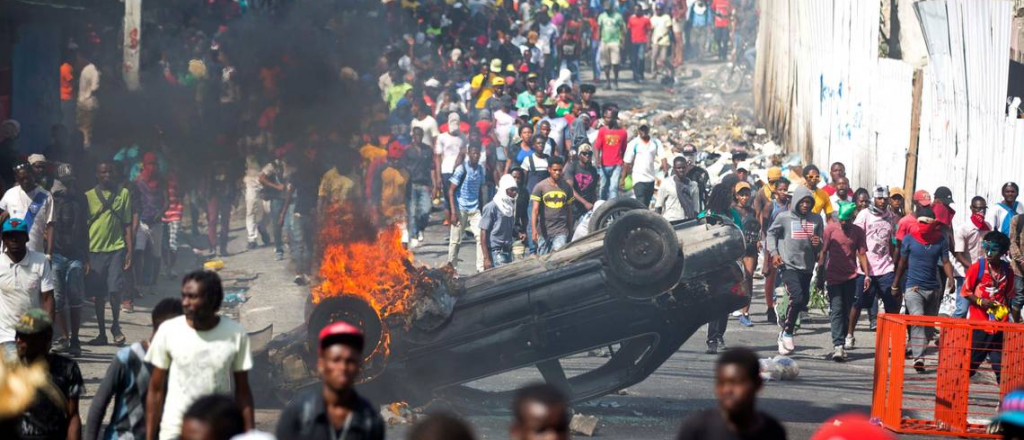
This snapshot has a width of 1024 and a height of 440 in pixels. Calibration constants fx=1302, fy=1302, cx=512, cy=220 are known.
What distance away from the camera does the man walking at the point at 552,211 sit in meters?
14.4

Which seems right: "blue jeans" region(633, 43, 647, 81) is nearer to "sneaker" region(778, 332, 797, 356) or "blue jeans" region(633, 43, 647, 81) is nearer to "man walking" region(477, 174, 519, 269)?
"man walking" region(477, 174, 519, 269)

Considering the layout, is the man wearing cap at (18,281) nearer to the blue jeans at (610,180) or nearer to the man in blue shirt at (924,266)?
the man in blue shirt at (924,266)

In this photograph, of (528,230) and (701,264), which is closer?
(701,264)

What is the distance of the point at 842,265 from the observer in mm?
11977

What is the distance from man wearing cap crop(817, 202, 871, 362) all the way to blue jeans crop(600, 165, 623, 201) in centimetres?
559

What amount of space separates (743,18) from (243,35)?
1442 cm

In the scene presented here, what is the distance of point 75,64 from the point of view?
16703 millimetres

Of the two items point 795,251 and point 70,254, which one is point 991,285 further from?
point 70,254

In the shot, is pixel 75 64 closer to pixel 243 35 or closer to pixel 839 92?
pixel 243 35

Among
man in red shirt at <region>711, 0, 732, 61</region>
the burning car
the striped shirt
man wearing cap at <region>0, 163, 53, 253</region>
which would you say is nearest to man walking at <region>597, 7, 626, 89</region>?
man in red shirt at <region>711, 0, 732, 61</region>

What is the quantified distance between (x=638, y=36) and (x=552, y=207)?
13.1m

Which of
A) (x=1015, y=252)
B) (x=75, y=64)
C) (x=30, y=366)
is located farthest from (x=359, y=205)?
(x=30, y=366)

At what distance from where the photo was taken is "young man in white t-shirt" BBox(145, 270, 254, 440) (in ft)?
16.9

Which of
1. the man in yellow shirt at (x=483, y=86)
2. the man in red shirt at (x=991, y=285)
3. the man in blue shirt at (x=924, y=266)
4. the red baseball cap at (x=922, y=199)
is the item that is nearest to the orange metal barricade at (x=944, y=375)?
the man in red shirt at (x=991, y=285)
